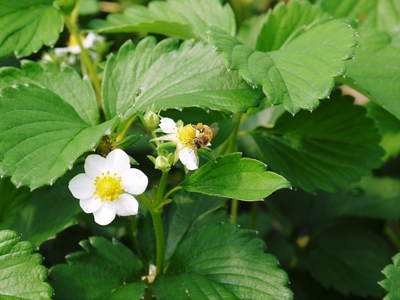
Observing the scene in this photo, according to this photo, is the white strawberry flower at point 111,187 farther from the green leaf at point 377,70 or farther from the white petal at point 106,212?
the green leaf at point 377,70

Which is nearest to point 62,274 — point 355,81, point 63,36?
point 355,81

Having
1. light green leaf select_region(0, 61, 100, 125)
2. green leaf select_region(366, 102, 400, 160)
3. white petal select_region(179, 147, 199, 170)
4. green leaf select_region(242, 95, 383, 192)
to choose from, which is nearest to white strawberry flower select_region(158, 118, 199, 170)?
white petal select_region(179, 147, 199, 170)

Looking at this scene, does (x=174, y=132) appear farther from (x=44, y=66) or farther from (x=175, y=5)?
(x=175, y=5)

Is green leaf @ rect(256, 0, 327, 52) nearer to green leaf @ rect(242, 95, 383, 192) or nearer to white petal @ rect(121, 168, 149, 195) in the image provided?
green leaf @ rect(242, 95, 383, 192)

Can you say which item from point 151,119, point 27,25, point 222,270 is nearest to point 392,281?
point 222,270

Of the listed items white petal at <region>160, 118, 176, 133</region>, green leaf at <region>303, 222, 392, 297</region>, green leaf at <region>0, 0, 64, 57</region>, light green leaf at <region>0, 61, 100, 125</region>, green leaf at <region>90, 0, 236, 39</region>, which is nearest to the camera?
white petal at <region>160, 118, 176, 133</region>

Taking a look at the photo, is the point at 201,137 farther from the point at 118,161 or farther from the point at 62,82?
the point at 62,82
